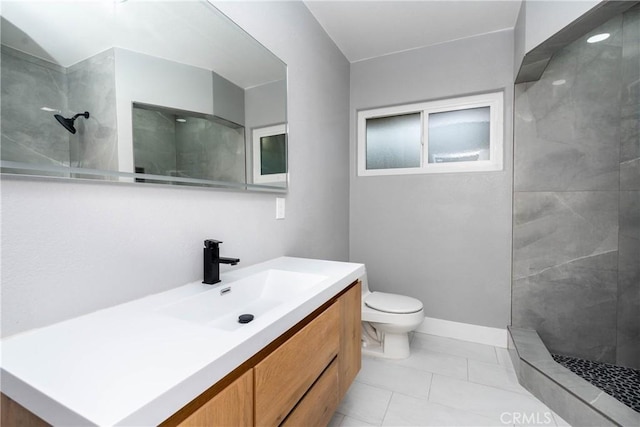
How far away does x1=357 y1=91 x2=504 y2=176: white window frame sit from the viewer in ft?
7.73

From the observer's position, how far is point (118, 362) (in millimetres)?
584

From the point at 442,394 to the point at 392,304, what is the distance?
2.00 ft

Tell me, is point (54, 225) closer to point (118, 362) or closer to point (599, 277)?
point (118, 362)

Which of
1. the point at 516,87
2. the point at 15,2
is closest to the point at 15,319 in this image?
the point at 15,2

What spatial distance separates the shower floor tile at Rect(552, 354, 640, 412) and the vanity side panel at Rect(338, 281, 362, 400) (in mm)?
1605

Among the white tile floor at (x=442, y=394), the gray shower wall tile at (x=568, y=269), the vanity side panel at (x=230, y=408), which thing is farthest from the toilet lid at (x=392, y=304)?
the vanity side panel at (x=230, y=408)

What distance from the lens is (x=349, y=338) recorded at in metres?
1.39

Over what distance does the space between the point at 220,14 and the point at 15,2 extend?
29.9 inches

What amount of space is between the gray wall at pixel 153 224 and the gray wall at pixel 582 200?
1.66 metres

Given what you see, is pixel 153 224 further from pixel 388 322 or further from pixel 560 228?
pixel 560 228

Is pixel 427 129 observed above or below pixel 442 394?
above

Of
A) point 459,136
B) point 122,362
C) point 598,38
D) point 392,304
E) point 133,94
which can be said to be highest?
point 598,38

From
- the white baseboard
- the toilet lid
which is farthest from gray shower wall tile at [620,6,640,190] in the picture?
the toilet lid

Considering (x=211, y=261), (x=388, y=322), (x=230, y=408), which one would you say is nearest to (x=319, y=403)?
(x=230, y=408)
